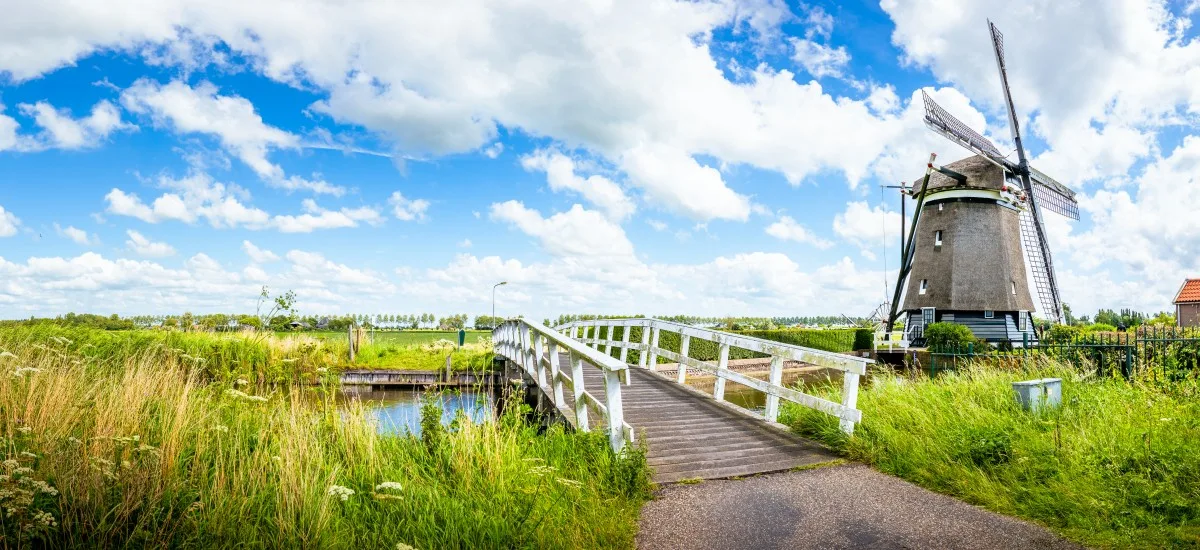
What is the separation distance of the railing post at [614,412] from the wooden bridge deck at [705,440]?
0.73 ft

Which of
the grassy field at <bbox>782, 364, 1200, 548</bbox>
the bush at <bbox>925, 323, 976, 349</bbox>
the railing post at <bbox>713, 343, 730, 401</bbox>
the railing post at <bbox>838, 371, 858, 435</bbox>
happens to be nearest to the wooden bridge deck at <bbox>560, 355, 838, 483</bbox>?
the railing post at <bbox>713, 343, 730, 401</bbox>

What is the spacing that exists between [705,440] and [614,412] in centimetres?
168

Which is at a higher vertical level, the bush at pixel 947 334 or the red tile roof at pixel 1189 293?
the red tile roof at pixel 1189 293

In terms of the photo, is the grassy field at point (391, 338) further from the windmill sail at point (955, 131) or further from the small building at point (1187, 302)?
the small building at point (1187, 302)

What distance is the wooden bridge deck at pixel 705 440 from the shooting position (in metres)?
6.16

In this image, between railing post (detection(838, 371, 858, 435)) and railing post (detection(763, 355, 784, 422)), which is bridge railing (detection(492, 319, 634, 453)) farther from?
railing post (detection(838, 371, 858, 435))

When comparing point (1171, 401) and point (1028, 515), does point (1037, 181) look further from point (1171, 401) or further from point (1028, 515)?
point (1028, 515)

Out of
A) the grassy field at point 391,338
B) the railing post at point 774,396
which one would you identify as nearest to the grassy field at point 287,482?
the railing post at point 774,396

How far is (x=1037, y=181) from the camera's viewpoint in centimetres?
3412

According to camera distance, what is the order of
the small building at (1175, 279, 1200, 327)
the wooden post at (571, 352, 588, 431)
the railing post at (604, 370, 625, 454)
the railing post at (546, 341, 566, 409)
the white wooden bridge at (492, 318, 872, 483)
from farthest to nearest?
the small building at (1175, 279, 1200, 327)
the railing post at (546, 341, 566, 409)
the wooden post at (571, 352, 588, 431)
the white wooden bridge at (492, 318, 872, 483)
the railing post at (604, 370, 625, 454)

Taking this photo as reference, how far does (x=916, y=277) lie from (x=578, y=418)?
30936mm

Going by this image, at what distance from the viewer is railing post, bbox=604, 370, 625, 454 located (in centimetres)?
582

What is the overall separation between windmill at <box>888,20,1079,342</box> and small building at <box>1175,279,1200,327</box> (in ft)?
53.9

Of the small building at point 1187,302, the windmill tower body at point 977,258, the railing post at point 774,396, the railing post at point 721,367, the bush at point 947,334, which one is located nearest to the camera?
the railing post at point 774,396
